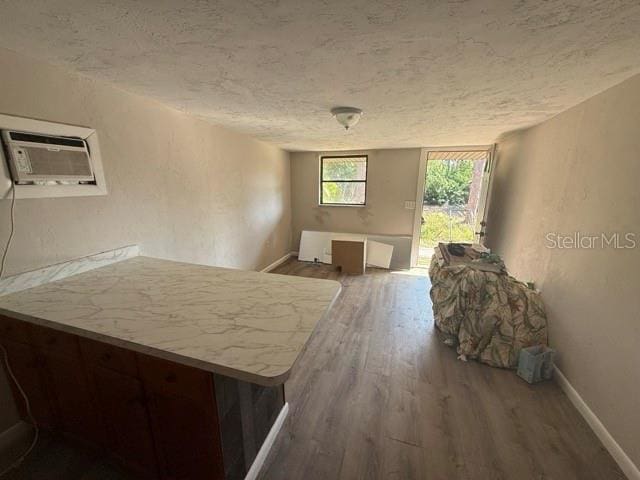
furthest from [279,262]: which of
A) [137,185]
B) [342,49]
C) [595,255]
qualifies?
[595,255]

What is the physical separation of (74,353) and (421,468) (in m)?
1.74

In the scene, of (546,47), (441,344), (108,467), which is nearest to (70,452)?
(108,467)

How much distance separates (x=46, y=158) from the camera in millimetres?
1320

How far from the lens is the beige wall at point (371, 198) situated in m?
4.14

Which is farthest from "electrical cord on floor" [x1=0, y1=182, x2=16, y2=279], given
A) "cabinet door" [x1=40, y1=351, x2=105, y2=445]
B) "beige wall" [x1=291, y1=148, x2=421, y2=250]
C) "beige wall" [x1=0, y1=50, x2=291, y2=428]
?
"beige wall" [x1=291, y1=148, x2=421, y2=250]

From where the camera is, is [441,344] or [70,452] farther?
[441,344]

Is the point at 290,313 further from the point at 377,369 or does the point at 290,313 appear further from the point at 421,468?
the point at 377,369

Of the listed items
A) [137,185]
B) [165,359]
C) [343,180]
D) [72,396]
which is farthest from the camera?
[343,180]

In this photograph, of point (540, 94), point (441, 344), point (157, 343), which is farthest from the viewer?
point (441, 344)

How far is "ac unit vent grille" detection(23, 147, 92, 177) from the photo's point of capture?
1.28 m

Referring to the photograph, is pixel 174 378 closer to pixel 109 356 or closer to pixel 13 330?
pixel 109 356

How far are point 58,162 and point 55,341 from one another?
0.97 m

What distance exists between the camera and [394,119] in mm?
2271

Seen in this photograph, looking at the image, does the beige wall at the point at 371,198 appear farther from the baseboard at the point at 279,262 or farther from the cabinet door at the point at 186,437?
the cabinet door at the point at 186,437
